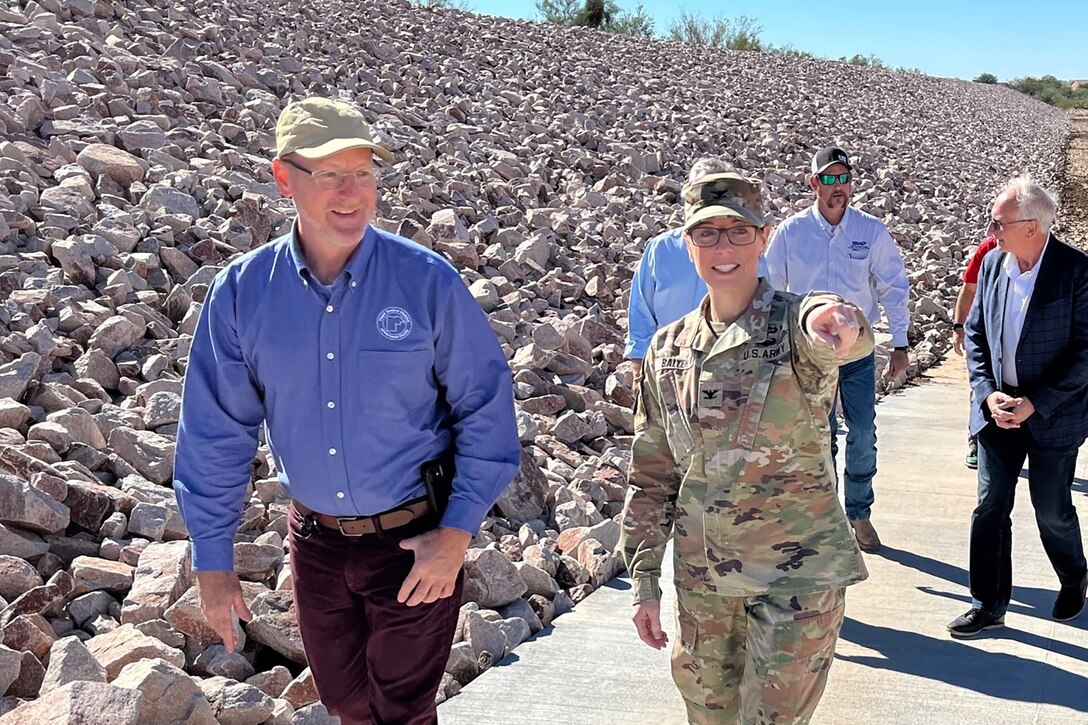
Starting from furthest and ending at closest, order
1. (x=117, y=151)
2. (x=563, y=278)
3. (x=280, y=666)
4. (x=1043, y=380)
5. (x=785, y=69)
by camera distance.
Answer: (x=785, y=69), (x=563, y=278), (x=117, y=151), (x=1043, y=380), (x=280, y=666)

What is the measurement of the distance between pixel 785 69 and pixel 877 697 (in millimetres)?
30938

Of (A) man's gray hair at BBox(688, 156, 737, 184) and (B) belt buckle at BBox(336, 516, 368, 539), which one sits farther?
(A) man's gray hair at BBox(688, 156, 737, 184)

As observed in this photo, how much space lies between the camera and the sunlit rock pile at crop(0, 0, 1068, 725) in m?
4.60

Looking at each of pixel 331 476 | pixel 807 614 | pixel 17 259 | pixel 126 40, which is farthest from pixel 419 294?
pixel 126 40

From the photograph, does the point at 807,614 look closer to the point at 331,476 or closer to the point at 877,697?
the point at 331,476

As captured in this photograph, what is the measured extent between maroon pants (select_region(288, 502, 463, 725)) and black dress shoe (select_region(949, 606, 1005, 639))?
288 centimetres

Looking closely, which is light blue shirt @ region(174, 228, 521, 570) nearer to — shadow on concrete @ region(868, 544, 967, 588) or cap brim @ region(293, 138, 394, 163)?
cap brim @ region(293, 138, 394, 163)

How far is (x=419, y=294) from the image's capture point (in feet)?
10.1

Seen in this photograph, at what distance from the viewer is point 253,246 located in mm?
9422

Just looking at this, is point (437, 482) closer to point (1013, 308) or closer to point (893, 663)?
point (893, 663)

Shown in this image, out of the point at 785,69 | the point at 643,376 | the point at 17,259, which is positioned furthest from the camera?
the point at 785,69

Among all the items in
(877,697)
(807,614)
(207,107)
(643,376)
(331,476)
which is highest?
(207,107)

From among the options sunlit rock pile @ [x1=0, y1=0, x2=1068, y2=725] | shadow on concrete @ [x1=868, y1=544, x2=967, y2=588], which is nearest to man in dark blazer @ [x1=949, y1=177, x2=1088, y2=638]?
shadow on concrete @ [x1=868, y1=544, x2=967, y2=588]

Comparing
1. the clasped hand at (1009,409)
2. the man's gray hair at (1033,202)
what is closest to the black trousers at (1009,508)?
the clasped hand at (1009,409)
